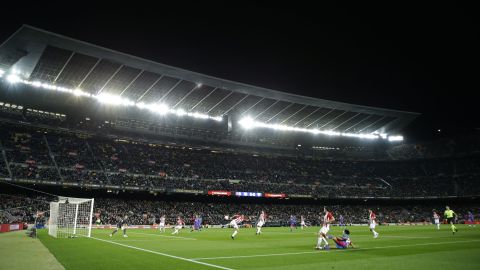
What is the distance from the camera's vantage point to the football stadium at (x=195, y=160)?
39.6 m

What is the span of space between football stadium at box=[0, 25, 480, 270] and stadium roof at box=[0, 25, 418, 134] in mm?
236

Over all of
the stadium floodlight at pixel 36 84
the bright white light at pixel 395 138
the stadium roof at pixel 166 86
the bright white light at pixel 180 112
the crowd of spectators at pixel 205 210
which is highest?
the stadium roof at pixel 166 86

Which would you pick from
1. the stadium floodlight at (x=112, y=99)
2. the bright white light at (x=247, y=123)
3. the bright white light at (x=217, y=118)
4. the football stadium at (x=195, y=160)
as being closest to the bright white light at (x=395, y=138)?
the football stadium at (x=195, y=160)

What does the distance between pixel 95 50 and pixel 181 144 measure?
87.6 ft

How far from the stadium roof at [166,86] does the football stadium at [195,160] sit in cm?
24

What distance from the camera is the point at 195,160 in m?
67.4

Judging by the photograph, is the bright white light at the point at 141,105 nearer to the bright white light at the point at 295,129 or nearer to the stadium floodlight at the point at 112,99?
the stadium floodlight at the point at 112,99

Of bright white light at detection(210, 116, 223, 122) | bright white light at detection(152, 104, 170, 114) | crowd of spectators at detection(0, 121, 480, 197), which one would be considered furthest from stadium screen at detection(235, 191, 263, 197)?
bright white light at detection(152, 104, 170, 114)

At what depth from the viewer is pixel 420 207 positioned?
252 ft

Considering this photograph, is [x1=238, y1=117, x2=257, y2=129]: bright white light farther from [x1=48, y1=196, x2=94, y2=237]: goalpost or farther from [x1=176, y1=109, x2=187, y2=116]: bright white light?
[x1=48, y1=196, x2=94, y2=237]: goalpost

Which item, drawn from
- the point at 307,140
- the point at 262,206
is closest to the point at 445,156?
the point at 307,140

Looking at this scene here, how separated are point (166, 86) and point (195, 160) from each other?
757 inches

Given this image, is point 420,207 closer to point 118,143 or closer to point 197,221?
point 197,221

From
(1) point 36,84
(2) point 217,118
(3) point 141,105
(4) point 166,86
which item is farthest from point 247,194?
(1) point 36,84
